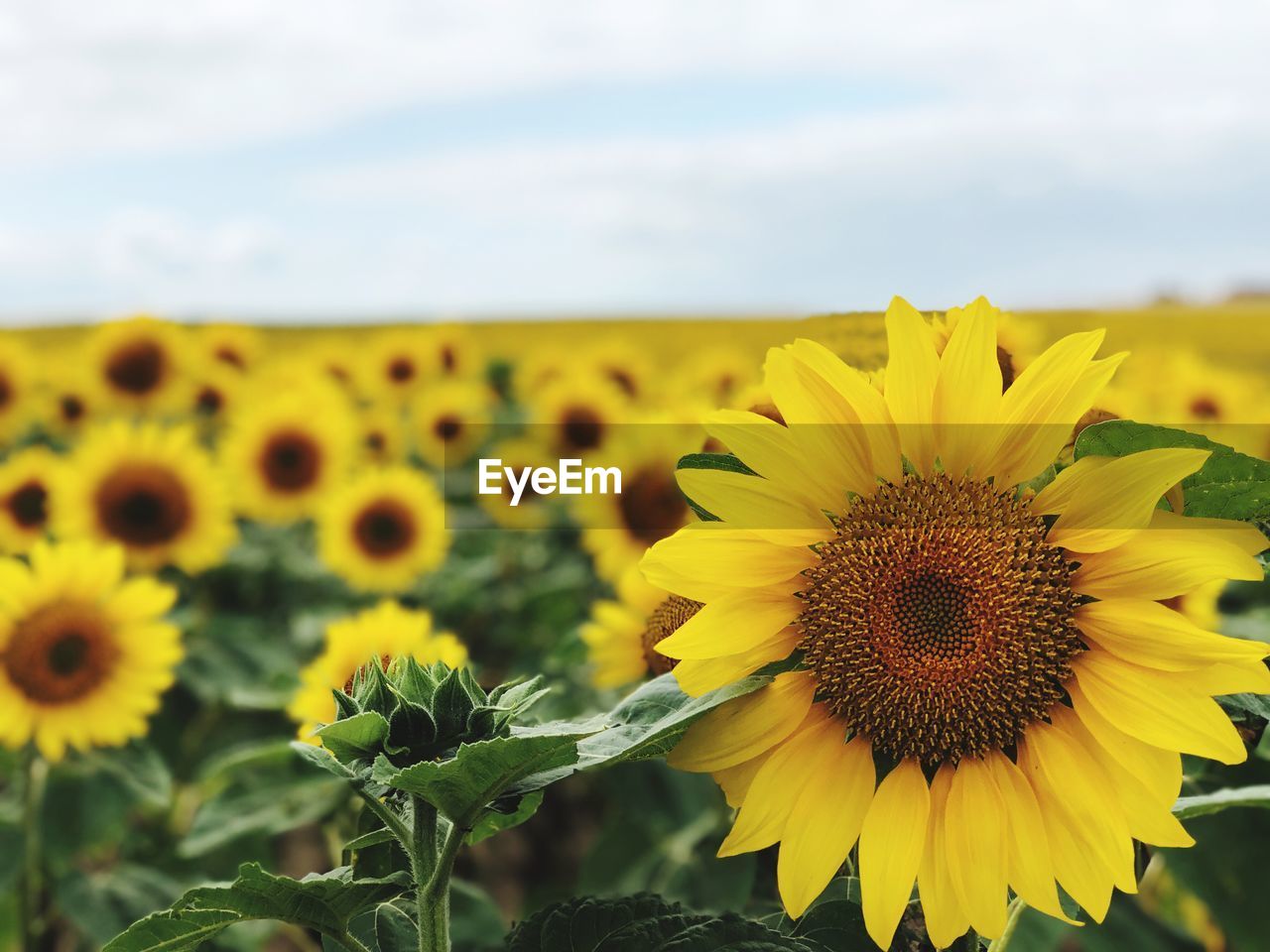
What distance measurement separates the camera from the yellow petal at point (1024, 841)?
28.5 inches

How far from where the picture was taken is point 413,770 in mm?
719

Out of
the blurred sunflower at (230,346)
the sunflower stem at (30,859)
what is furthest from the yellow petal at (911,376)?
the blurred sunflower at (230,346)

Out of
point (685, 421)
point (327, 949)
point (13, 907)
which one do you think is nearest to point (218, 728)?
point (13, 907)

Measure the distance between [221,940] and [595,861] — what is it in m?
0.67

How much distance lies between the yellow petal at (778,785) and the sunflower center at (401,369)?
4.69 metres

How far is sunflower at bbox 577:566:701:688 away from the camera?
3.63ft

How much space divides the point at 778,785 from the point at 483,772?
19 centimetres

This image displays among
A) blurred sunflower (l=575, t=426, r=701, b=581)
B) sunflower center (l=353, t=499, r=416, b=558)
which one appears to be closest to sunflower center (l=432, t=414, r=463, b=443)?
sunflower center (l=353, t=499, r=416, b=558)

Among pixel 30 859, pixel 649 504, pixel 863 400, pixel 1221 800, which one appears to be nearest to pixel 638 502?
pixel 649 504

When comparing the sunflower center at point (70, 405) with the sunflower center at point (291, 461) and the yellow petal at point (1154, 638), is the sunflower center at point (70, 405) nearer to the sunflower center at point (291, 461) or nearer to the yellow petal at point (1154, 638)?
the sunflower center at point (291, 461)

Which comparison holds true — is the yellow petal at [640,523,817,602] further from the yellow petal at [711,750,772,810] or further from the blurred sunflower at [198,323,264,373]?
the blurred sunflower at [198,323,264,373]

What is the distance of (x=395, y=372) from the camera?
532 cm

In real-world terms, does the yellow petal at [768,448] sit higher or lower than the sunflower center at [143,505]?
higher

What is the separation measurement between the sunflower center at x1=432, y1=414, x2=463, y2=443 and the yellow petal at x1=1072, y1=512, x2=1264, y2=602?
404cm
